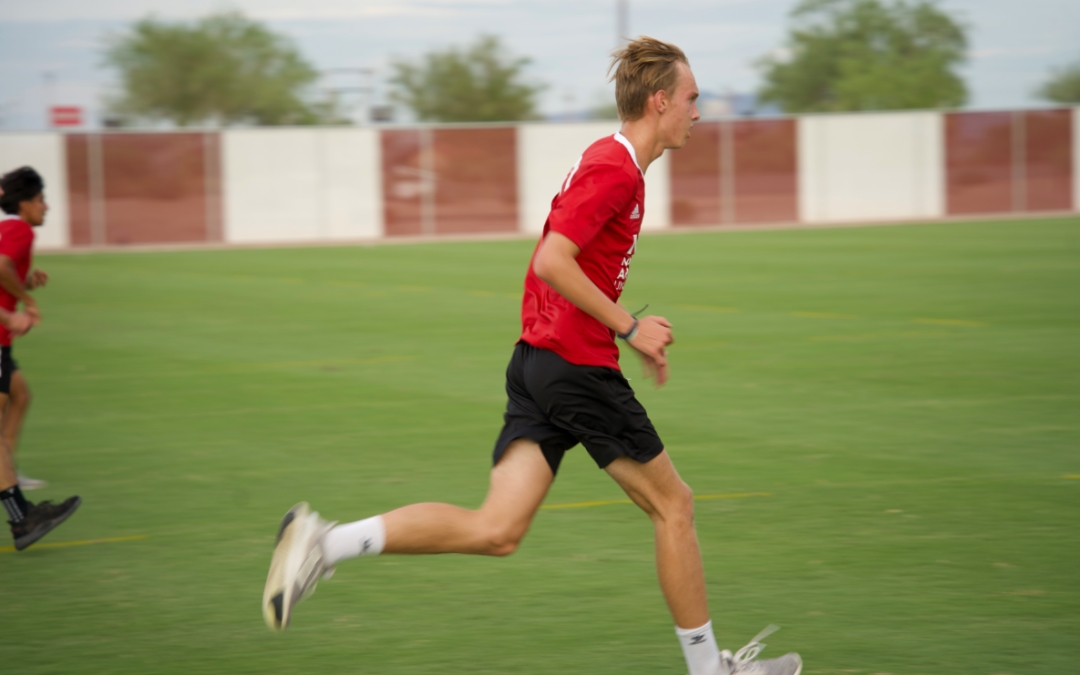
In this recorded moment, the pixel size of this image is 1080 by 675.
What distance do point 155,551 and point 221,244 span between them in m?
33.8

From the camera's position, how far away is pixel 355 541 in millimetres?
4305

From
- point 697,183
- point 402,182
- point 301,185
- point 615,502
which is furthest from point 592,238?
point 697,183

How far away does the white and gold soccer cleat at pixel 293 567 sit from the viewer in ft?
13.9

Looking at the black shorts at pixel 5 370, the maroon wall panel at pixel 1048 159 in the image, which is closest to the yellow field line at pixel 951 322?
the black shorts at pixel 5 370

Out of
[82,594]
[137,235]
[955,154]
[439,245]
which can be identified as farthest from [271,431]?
[955,154]

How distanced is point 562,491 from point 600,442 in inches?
125

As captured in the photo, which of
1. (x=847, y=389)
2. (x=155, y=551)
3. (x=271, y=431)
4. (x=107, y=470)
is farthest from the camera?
(x=847, y=389)

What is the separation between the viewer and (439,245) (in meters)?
35.7

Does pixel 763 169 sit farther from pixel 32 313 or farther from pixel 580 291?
pixel 580 291

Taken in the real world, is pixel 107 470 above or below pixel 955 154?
below

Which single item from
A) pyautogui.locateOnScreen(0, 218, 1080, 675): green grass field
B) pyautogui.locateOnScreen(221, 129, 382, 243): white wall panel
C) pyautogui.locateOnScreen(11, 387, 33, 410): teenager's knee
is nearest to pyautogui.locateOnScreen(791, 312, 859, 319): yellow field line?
pyautogui.locateOnScreen(0, 218, 1080, 675): green grass field

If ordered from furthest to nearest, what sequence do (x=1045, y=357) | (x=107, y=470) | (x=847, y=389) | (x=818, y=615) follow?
(x=1045, y=357) < (x=847, y=389) < (x=107, y=470) < (x=818, y=615)

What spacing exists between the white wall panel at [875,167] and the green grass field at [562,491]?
27.3 meters

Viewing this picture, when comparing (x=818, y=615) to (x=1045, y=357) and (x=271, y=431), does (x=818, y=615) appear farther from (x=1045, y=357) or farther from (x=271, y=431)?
(x=1045, y=357)
